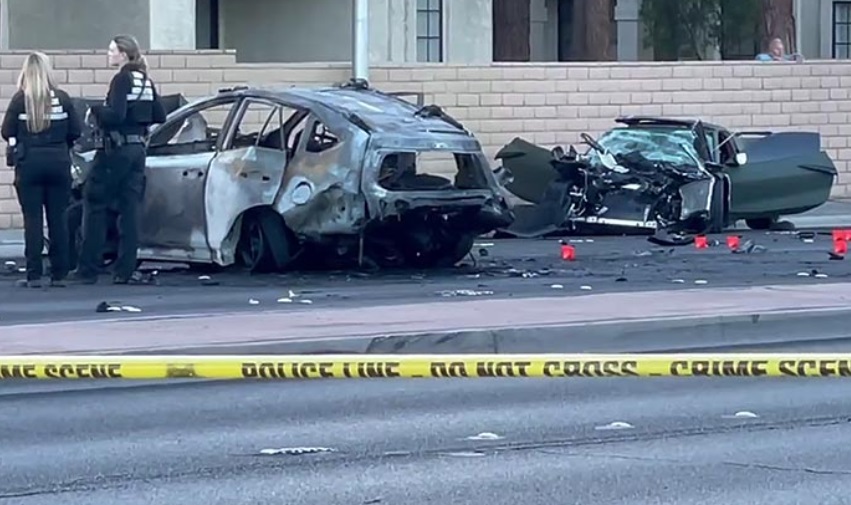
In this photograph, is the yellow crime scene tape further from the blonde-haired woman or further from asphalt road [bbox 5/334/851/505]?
the blonde-haired woman

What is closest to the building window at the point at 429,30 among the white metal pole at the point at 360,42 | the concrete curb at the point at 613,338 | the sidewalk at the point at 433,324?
the white metal pole at the point at 360,42

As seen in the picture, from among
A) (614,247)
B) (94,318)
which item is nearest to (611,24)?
(614,247)

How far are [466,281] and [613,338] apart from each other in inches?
149

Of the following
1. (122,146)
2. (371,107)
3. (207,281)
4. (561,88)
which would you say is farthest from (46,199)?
(561,88)

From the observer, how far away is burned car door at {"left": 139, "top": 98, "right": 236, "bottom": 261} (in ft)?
53.4

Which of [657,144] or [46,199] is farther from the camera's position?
[657,144]

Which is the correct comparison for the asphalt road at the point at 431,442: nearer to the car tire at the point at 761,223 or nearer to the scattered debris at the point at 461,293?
the scattered debris at the point at 461,293

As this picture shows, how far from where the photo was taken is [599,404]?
33.6 ft

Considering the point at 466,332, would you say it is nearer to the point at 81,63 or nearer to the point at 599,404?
the point at 599,404

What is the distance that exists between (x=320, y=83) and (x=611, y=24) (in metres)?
17.8

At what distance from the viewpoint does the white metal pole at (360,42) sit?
24869 millimetres

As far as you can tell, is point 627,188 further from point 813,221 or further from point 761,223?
point 813,221

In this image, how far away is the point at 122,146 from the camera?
1495cm

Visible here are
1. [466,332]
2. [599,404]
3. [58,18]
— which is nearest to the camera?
[599,404]
